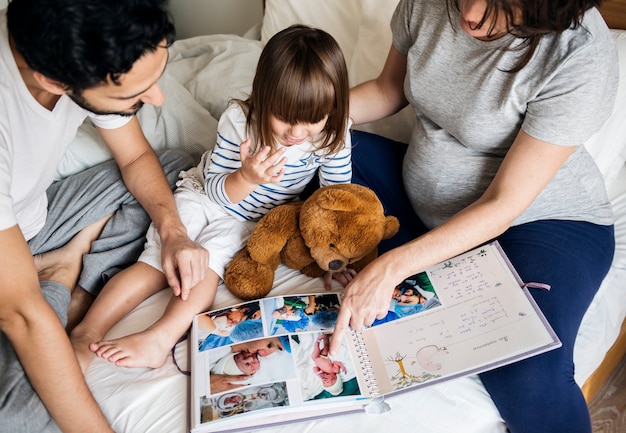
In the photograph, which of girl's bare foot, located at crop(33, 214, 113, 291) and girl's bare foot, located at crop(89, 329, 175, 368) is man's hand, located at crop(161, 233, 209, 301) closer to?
girl's bare foot, located at crop(89, 329, 175, 368)

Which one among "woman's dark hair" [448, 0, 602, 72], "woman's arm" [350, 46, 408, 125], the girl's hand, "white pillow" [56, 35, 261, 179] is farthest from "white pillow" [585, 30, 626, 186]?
"white pillow" [56, 35, 261, 179]

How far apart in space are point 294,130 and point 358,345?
0.41 meters

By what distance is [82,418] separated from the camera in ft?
2.98

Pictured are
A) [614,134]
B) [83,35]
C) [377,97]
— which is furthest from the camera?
[377,97]

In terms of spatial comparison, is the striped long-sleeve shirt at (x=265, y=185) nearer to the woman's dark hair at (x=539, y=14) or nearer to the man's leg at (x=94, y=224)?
the man's leg at (x=94, y=224)

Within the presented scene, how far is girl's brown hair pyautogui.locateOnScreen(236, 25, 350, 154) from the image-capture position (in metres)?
1.03

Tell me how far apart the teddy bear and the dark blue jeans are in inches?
6.4

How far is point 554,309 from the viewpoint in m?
0.97

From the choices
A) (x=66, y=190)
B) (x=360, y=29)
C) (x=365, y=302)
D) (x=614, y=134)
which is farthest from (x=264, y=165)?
(x=614, y=134)

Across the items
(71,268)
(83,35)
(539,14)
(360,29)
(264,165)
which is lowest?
A: (71,268)

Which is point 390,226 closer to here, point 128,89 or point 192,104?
point 128,89

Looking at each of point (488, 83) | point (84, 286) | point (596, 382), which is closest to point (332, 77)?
point (488, 83)

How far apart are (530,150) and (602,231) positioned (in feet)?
0.95

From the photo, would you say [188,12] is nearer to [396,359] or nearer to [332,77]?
[332,77]
